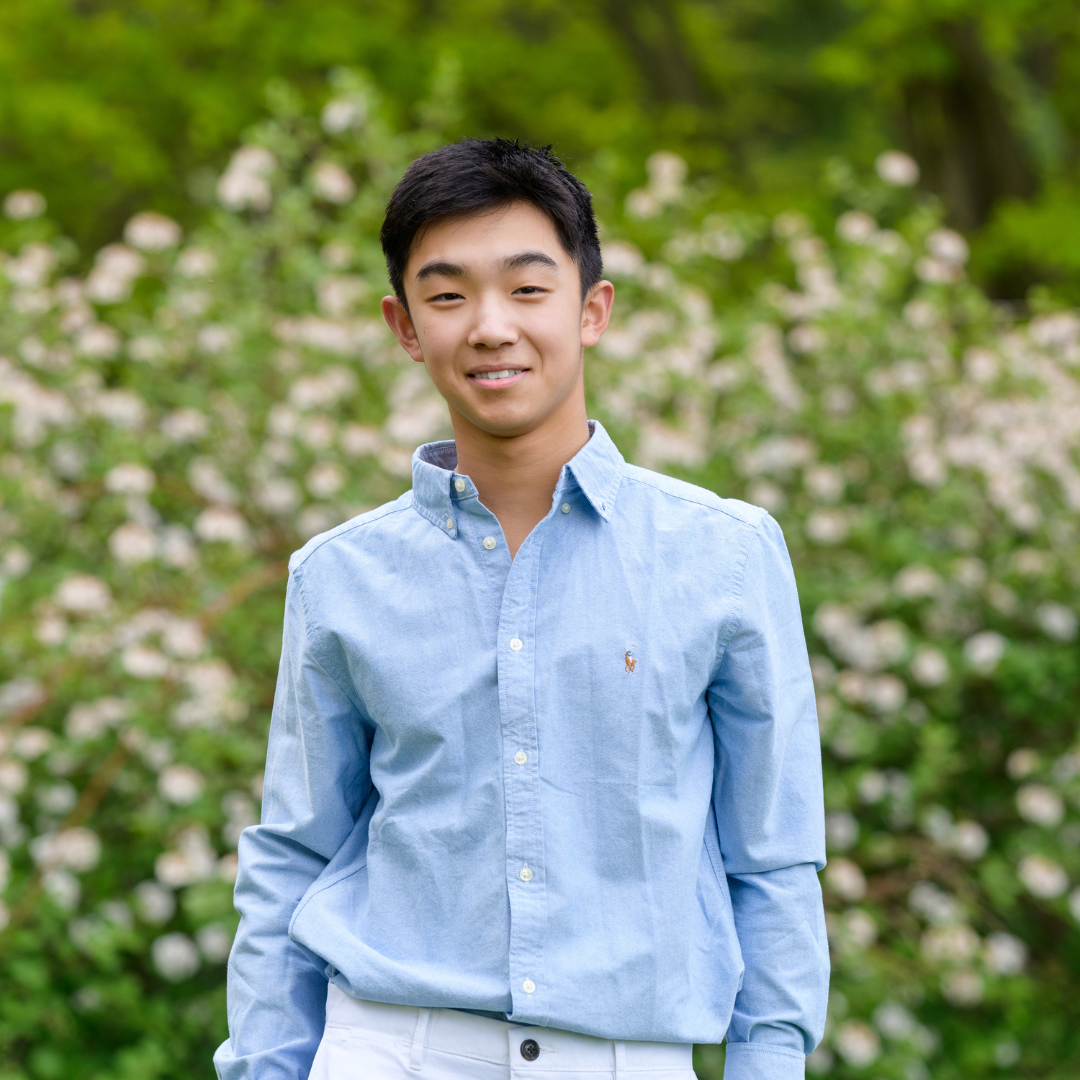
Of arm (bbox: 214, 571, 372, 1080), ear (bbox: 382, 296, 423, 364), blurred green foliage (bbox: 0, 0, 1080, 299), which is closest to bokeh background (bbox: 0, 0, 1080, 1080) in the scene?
arm (bbox: 214, 571, 372, 1080)

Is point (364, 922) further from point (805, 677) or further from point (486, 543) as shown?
point (805, 677)

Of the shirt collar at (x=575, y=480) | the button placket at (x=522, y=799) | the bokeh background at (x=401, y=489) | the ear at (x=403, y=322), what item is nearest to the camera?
the button placket at (x=522, y=799)

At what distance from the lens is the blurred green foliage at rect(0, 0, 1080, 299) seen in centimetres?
794

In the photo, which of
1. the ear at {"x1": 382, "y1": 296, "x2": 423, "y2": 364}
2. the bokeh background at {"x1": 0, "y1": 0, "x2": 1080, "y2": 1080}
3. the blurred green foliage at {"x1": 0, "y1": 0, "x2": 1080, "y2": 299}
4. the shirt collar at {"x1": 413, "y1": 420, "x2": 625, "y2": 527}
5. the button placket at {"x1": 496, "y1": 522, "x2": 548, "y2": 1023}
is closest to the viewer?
the button placket at {"x1": 496, "y1": 522, "x2": 548, "y2": 1023}

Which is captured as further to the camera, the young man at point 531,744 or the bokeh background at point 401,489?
the bokeh background at point 401,489

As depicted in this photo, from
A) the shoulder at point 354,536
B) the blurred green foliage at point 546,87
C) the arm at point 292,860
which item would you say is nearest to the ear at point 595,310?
the shoulder at point 354,536

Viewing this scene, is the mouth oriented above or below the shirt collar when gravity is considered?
above

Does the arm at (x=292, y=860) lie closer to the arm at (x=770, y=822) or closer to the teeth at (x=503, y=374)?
the teeth at (x=503, y=374)

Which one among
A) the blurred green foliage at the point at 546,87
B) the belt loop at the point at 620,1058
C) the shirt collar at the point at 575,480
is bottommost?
the belt loop at the point at 620,1058

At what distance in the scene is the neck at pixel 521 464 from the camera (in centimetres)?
163

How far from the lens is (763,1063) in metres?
1.51

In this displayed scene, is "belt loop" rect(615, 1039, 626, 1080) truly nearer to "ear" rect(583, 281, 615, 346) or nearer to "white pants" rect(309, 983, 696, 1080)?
"white pants" rect(309, 983, 696, 1080)

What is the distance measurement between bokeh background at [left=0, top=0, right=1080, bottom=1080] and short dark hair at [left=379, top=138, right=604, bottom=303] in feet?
7.35

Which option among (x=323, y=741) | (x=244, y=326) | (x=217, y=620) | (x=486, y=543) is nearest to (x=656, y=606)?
(x=486, y=543)
